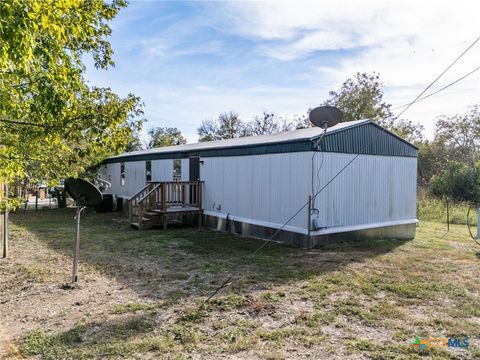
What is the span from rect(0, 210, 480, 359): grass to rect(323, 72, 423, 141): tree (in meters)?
15.9

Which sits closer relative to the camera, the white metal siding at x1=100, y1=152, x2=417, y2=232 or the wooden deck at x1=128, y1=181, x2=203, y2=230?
the white metal siding at x1=100, y1=152, x2=417, y2=232

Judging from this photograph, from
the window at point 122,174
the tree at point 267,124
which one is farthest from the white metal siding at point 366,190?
the tree at point 267,124

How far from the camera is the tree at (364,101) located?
22.4 meters

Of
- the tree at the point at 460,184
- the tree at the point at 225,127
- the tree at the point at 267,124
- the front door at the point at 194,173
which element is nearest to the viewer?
the front door at the point at 194,173

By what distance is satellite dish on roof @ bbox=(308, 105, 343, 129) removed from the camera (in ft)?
24.3

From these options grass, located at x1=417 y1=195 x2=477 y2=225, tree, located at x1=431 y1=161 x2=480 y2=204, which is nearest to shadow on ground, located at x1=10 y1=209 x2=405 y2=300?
grass, located at x1=417 y1=195 x2=477 y2=225

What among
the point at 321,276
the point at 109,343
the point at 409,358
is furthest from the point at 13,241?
the point at 409,358

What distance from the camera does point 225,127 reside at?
101ft

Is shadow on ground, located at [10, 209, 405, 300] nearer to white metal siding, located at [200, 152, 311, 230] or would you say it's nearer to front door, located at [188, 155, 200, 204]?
white metal siding, located at [200, 152, 311, 230]

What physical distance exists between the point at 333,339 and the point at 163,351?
1562 mm

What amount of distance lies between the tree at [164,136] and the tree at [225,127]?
93.0 inches

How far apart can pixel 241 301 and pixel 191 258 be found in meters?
2.55

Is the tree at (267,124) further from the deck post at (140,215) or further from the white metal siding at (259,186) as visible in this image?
the deck post at (140,215)

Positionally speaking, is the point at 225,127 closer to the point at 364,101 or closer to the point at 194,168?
the point at 364,101
